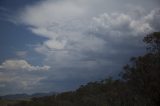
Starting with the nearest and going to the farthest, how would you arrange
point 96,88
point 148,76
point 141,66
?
point 148,76 → point 141,66 → point 96,88

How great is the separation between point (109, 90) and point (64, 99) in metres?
19.7

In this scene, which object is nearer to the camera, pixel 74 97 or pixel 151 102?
pixel 151 102

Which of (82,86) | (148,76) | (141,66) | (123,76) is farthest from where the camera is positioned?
(82,86)

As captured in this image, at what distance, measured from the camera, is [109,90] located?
73.0m

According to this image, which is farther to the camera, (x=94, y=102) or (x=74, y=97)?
(x=74, y=97)

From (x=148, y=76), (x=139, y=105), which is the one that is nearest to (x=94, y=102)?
(x=139, y=105)

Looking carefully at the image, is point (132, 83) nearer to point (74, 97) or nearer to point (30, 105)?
point (74, 97)

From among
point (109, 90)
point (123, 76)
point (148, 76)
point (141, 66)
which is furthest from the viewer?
point (109, 90)

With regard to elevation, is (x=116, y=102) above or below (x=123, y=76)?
below

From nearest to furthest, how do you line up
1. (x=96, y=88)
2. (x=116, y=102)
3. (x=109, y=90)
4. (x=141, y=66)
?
1. (x=141, y=66)
2. (x=116, y=102)
3. (x=109, y=90)
4. (x=96, y=88)

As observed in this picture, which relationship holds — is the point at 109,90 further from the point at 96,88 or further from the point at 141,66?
the point at 141,66

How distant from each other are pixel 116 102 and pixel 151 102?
68.9 feet

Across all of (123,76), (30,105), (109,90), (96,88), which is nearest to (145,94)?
(123,76)

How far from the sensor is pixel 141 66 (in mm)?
48406
